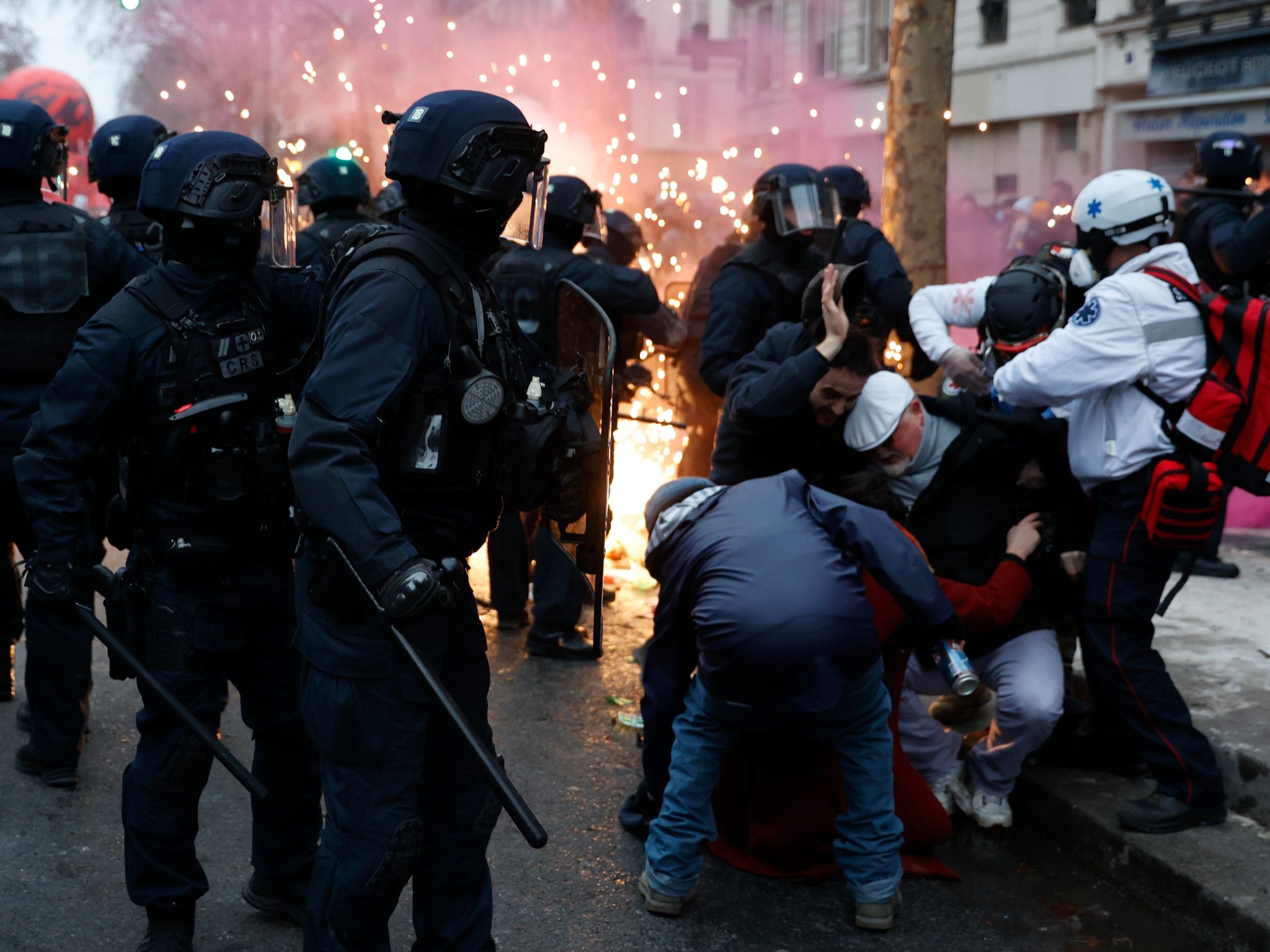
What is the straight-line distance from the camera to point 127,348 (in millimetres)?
3104

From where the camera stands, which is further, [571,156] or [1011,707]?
[571,156]

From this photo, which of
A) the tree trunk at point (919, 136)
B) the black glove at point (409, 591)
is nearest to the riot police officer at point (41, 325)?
the black glove at point (409, 591)

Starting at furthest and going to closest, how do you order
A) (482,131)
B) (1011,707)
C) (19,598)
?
(19,598), (1011,707), (482,131)

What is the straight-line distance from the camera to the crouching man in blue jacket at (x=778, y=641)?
10.8ft

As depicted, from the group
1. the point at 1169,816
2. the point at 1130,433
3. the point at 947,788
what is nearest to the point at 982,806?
the point at 947,788

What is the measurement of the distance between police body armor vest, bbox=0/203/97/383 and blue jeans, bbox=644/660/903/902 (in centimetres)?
242

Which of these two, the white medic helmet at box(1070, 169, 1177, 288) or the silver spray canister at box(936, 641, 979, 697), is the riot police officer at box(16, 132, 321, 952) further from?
the white medic helmet at box(1070, 169, 1177, 288)

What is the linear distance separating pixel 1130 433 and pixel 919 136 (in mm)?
4068

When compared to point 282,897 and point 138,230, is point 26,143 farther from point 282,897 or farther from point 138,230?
point 282,897

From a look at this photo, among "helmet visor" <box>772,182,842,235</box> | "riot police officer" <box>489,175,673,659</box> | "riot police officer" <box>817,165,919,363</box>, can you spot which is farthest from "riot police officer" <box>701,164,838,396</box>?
"riot police officer" <box>817,165,919,363</box>

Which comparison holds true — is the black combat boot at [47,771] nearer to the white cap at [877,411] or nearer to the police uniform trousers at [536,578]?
the police uniform trousers at [536,578]

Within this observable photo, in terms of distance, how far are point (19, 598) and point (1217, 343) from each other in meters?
4.16

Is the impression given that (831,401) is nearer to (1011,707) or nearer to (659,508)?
(659,508)

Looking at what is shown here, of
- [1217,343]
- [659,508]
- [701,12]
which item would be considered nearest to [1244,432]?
[1217,343]
